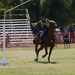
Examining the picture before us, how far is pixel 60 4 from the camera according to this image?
5097 cm

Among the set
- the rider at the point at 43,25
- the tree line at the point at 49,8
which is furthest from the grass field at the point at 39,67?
the tree line at the point at 49,8

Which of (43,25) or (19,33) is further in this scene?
(19,33)

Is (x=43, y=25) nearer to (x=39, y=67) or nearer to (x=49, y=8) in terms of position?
(x=39, y=67)

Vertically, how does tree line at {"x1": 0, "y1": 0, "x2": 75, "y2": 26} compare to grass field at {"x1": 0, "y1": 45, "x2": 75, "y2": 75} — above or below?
above

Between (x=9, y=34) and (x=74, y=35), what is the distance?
10072mm

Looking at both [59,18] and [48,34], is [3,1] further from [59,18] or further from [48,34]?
[48,34]

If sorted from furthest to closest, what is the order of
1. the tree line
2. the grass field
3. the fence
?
the tree line
the fence
the grass field

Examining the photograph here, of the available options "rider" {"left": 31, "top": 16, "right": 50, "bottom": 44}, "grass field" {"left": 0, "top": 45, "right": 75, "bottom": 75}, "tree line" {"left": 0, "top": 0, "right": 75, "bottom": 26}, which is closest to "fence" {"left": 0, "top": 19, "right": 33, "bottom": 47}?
"tree line" {"left": 0, "top": 0, "right": 75, "bottom": 26}

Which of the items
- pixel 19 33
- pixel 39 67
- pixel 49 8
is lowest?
pixel 39 67

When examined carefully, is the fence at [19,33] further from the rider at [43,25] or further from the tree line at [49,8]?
the rider at [43,25]

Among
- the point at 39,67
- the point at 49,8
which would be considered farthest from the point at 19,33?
the point at 39,67

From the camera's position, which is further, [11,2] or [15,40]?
[11,2]

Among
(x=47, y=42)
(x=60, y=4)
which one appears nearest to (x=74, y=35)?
(x=60, y=4)

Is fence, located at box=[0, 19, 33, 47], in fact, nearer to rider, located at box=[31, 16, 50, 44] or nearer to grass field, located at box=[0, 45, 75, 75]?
grass field, located at box=[0, 45, 75, 75]
